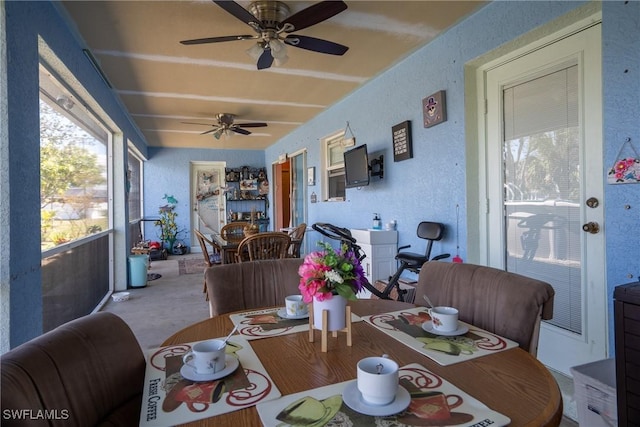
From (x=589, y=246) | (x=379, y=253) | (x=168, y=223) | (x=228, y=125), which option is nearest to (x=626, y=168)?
(x=589, y=246)

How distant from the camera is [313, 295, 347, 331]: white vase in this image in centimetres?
104

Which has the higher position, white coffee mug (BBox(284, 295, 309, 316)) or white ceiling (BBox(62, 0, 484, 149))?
white ceiling (BBox(62, 0, 484, 149))

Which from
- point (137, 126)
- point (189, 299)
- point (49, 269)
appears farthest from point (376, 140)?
point (137, 126)

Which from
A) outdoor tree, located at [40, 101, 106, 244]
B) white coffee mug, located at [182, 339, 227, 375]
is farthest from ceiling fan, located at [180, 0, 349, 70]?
white coffee mug, located at [182, 339, 227, 375]

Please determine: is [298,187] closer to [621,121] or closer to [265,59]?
[265,59]

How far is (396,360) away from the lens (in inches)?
36.6

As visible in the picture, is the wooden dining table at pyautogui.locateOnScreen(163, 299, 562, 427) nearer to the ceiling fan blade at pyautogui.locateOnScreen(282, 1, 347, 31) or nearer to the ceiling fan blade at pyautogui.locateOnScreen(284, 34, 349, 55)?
the ceiling fan blade at pyautogui.locateOnScreen(282, 1, 347, 31)

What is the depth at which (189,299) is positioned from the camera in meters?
4.17

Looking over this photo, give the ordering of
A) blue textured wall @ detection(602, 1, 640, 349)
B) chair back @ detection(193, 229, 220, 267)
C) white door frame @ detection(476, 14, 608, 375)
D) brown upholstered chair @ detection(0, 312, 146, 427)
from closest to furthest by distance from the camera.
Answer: brown upholstered chair @ detection(0, 312, 146, 427) → blue textured wall @ detection(602, 1, 640, 349) → white door frame @ detection(476, 14, 608, 375) → chair back @ detection(193, 229, 220, 267)

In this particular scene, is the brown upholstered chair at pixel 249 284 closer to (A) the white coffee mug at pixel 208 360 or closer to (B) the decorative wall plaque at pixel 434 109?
(A) the white coffee mug at pixel 208 360

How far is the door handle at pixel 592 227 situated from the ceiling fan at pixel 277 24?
6.34 ft

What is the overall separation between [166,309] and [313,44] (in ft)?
10.3

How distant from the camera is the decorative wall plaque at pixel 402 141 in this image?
3.31 m

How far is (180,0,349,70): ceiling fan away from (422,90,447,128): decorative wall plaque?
920 millimetres
